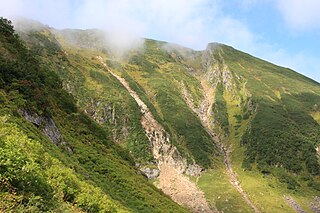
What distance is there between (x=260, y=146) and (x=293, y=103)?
1981 inches

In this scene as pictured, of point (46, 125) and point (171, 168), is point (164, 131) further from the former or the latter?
point (46, 125)

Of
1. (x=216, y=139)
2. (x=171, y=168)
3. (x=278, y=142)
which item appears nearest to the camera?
(x=171, y=168)

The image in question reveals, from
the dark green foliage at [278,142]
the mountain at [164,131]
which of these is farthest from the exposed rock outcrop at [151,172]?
the dark green foliage at [278,142]

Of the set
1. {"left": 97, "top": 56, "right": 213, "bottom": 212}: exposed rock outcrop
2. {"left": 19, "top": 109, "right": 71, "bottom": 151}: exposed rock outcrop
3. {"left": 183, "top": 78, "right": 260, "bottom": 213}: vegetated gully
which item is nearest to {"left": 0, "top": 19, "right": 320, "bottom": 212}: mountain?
{"left": 19, "top": 109, "right": 71, "bottom": 151}: exposed rock outcrop

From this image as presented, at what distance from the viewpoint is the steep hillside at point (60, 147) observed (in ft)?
65.4

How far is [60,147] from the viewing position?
47781 millimetres

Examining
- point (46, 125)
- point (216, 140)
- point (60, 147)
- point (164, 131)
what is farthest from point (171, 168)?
point (46, 125)

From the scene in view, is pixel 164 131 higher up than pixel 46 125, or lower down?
higher up

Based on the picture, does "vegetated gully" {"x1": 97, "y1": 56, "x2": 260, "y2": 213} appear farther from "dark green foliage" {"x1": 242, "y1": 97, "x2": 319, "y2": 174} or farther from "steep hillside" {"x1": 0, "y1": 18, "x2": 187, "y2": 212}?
"steep hillside" {"x1": 0, "y1": 18, "x2": 187, "y2": 212}

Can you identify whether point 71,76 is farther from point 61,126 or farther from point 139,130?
point 61,126

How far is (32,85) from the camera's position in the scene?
51.4 m

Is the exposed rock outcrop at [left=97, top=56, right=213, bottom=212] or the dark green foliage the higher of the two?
the dark green foliage

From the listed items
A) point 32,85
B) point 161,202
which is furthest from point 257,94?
point 32,85

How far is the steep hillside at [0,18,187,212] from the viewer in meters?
19.9
